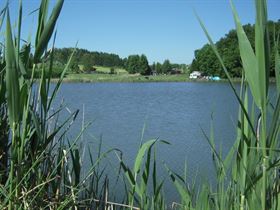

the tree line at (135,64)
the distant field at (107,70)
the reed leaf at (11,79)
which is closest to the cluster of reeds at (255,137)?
the reed leaf at (11,79)

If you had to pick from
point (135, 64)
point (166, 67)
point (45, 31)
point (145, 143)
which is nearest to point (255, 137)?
point (145, 143)

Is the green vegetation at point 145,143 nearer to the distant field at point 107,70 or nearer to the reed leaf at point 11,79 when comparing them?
the reed leaf at point 11,79

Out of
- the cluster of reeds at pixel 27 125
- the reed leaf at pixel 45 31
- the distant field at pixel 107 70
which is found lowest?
the distant field at pixel 107 70

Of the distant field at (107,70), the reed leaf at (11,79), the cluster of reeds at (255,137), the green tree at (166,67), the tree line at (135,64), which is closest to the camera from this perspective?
the cluster of reeds at (255,137)

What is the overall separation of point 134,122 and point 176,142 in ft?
15.9

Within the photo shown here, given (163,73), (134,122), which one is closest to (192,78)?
(163,73)

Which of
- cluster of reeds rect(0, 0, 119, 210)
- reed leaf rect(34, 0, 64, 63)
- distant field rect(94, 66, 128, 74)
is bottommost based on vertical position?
distant field rect(94, 66, 128, 74)

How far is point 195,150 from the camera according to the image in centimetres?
971

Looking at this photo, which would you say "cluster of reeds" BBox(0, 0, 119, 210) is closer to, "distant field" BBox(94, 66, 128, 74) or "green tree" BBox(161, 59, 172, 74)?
"distant field" BBox(94, 66, 128, 74)

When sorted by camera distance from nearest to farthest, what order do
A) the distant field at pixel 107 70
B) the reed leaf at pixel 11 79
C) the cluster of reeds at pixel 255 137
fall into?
1. the cluster of reeds at pixel 255 137
2. the reed leaf at pixel 11 79
3. the distant field at pixel 107 70

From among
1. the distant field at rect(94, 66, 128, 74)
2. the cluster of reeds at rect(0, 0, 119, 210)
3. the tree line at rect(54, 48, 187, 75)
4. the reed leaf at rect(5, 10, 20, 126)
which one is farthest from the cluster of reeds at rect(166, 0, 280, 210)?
the tree line at rect(54, 48, 187, 75)

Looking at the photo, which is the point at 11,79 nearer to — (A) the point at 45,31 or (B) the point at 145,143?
(A) the point at 45,31

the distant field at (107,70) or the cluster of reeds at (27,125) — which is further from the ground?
the cluster of reeds at (27,125)

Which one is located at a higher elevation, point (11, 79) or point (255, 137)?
point (11, 79)
